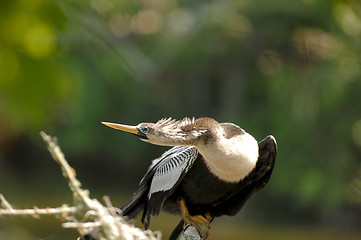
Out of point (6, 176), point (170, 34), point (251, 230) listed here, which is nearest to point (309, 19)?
point (170, 34)

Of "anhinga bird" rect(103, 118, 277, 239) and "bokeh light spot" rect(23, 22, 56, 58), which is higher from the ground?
"bokeh light spot" rect(23, 22, 56, 58)

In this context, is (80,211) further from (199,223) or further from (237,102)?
(237,102)

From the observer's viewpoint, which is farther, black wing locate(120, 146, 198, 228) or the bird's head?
black wing locate(120, 146, 198, 228)

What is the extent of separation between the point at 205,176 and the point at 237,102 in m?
14.5

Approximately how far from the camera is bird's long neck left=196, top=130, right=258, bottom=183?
304 cm

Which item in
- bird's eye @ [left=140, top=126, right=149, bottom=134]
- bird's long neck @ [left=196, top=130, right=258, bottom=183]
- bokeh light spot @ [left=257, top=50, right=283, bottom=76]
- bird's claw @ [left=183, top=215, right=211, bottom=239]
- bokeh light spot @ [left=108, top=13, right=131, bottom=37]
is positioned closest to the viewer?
bird's eye @ [left=140, top=126, right=149, bottom=134]

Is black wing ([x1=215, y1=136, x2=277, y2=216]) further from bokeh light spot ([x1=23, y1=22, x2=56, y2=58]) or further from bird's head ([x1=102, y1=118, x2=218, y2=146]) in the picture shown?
bokeh light spot ([x1=23, y1=22, x2=56, y2=58])

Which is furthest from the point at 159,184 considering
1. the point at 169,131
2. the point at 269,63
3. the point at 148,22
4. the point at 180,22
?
the point at 148,22

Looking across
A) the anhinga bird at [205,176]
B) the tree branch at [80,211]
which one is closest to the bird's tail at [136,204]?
the anhinga bird at [205,176]

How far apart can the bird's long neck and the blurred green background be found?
7.86 meters

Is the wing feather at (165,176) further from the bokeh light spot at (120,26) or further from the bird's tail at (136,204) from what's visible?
the bokeh light spot at (120,26)

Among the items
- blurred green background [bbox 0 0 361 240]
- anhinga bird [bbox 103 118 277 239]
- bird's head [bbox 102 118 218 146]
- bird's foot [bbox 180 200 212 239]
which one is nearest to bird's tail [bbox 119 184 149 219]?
anhinga bird [bbox 103 118 277 239]

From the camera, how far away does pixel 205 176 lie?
3.38 m

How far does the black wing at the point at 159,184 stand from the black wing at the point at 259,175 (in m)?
0.37
